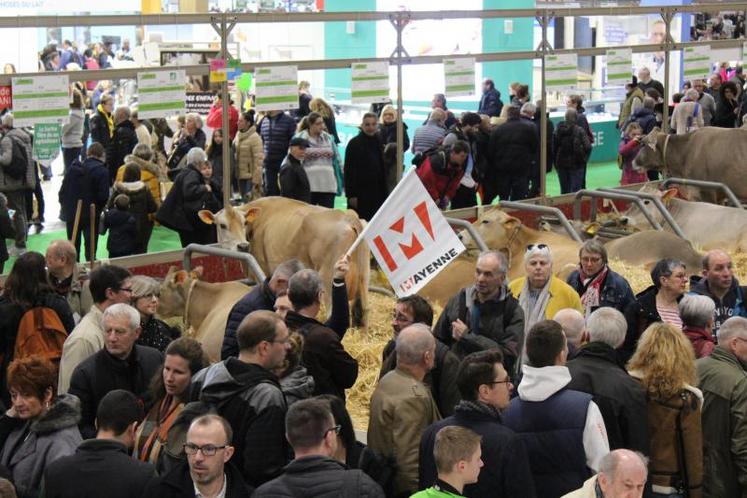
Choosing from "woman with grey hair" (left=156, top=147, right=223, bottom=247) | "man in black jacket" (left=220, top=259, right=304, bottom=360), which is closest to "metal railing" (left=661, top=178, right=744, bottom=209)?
"woman with grey hair" (left=156, top=147, right=223, bottom=247)

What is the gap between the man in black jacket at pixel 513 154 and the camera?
15.5 meters

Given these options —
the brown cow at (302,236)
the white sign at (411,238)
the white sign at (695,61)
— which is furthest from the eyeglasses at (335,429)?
the white sign at (695,61)

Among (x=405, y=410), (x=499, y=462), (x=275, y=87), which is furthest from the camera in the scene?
(x=275, y=87)

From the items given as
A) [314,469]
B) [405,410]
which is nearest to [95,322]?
[405,410]

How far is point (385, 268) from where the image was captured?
312 inches

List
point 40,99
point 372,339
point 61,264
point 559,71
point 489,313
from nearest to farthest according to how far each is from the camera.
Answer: point 489,313 < point 61,264 < point 372,339 < point 40,99 < point 559,71

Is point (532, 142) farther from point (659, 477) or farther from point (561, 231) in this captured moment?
point (659, 477)

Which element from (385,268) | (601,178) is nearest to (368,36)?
(601,178)

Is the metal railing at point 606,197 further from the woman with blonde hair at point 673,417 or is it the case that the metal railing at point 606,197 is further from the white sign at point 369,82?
the woman with blonde hair at point 673,417

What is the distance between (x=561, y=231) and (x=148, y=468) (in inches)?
341

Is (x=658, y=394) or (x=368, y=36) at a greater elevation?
(x=368, y=36)

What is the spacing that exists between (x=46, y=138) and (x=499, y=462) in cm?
695

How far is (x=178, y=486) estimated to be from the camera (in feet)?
15.9

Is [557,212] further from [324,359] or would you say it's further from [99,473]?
[99,473]
